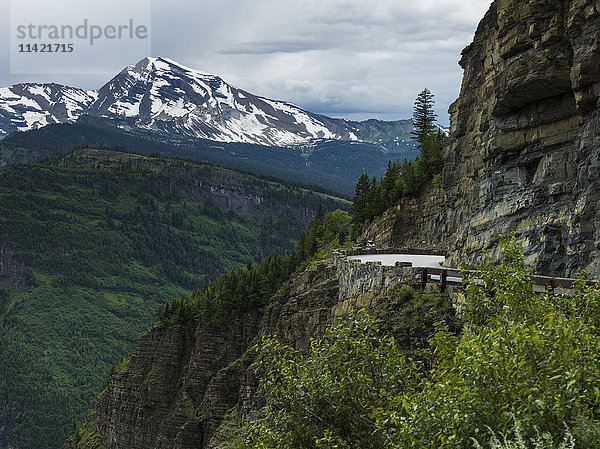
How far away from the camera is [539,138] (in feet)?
104

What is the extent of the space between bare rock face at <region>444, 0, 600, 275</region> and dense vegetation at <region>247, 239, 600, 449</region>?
10.8 m

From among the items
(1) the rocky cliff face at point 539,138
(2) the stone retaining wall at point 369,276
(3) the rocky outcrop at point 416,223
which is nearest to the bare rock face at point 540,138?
(1) the rocky cliff face at point 539,138

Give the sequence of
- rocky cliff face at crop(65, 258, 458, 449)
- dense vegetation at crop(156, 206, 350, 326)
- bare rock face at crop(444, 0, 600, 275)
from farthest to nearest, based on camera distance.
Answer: dense vegetation at crop(156, 206, 350, 326), rocky cliff face at crop(65, 258, 458, 449), bare rock face at crop(444, 0, 600, 275)

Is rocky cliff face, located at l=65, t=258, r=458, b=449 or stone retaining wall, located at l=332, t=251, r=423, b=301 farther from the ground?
stone retaining wall, located at l=332, t=251, r=423, b=301

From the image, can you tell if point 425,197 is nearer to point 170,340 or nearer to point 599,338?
point 170,340

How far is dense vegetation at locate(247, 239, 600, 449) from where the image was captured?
10461 millimetres

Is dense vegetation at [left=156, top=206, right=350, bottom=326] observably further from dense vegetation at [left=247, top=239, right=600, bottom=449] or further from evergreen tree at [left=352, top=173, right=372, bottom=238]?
dense vegetation at [left=247, top=239, right=600, bottom=449]

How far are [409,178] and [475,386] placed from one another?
6543cm

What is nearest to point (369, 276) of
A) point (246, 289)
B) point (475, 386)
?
point (475, 386)

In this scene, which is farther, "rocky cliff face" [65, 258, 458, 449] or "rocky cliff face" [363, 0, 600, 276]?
"rocky cliff face" [65, 258, 458, 449]

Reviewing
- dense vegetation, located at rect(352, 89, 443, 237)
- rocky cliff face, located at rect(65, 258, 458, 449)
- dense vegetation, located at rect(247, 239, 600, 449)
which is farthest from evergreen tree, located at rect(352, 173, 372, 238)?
dense vegetation, located at rect(247, 239, 600, 449)

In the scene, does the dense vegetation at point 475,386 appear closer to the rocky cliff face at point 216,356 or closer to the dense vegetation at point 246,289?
the rocky cliff face at point 216,356

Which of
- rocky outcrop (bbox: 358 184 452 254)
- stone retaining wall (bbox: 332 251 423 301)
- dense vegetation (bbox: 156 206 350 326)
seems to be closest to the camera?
stone retaining wall (bbox: 332 251 423 301)

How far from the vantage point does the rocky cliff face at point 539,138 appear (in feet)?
89.6
